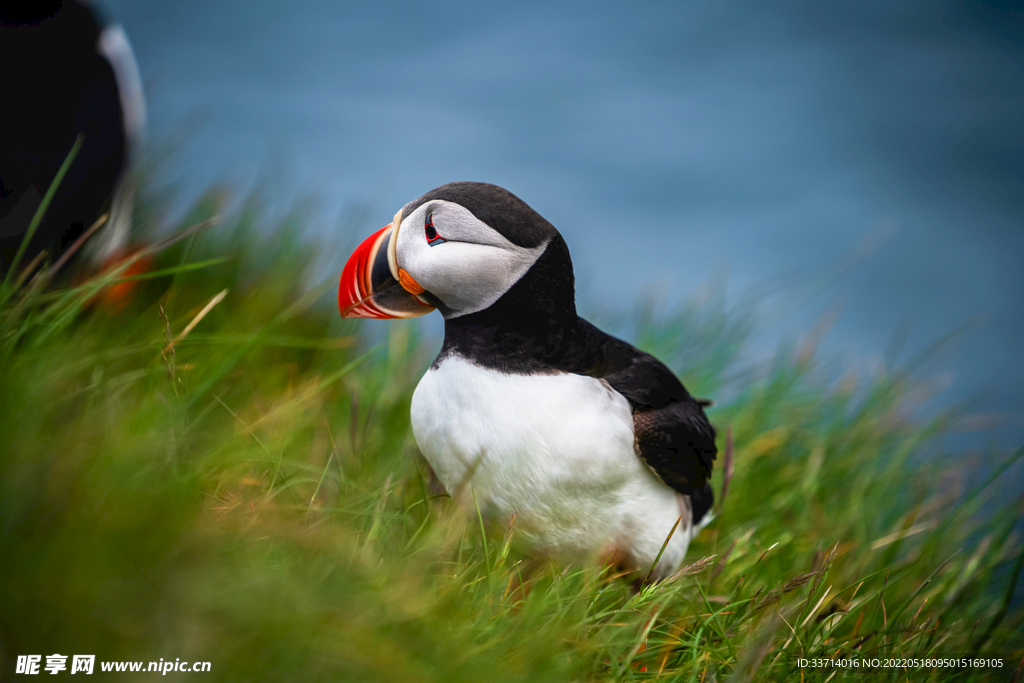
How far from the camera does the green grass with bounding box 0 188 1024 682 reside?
2.91 ft

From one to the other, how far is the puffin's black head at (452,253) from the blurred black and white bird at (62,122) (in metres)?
1.20

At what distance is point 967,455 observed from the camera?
10.3ft

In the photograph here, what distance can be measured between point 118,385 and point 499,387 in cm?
81

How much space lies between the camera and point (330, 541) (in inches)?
41.7

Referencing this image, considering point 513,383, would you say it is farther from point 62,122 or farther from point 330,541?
point 62,122

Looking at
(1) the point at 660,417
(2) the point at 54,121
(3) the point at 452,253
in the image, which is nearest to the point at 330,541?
(3) the point at 452,253

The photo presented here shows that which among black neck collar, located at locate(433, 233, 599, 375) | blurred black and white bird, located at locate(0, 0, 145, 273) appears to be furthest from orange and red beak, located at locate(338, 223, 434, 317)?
blurred black and white bird, located at locate(0, 0, 145, 273)

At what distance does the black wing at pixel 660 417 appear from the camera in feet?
4.97

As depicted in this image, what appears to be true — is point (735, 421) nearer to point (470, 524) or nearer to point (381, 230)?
point (470, 524)

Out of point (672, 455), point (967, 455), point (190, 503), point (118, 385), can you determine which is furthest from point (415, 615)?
point (967, 455)

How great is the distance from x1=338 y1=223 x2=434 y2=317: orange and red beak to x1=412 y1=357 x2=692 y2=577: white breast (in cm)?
15

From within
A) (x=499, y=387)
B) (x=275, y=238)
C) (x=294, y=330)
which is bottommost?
(x=294, y=330)

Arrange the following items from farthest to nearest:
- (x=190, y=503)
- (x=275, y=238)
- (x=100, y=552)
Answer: (x=275, y=238) < (x=190, y=503) < (x=100, y=552)

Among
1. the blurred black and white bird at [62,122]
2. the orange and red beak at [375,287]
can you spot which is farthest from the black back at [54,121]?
the orange and red beak at [375,287]
